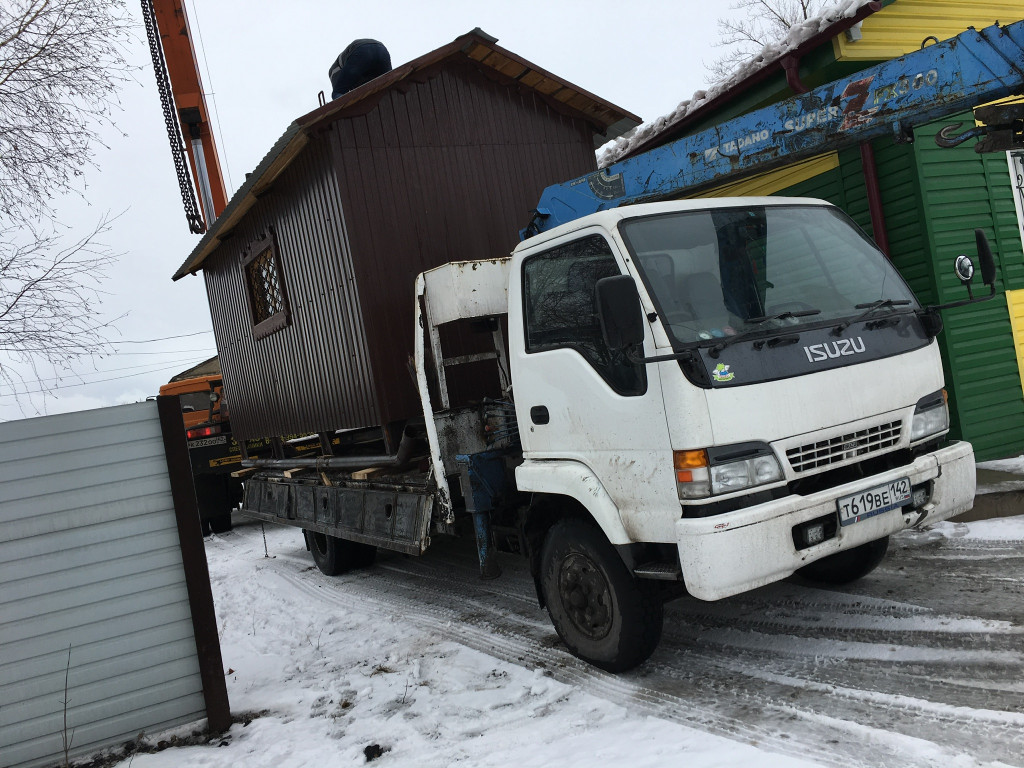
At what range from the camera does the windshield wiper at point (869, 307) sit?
12.4 feet

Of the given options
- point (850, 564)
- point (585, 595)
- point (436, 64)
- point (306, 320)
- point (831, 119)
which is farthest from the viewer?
point (306, 320)

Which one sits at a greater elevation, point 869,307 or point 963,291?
point 963,291

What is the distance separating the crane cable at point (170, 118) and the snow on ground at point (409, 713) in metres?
14.3

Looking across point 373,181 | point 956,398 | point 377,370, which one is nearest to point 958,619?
point 956,398

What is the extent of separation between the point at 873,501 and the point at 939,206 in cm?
526

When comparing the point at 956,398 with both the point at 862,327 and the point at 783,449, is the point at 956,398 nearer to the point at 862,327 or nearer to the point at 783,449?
the point at 862,327

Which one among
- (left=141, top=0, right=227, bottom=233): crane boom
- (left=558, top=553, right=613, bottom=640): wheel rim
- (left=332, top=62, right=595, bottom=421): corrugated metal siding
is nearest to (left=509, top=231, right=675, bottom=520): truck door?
(left=558, top=553, right=613, bottom=640): wheel rim

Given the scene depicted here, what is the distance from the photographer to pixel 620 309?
337 centimetres

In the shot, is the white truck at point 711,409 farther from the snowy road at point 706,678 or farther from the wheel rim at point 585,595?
the snowy road at point 706,678

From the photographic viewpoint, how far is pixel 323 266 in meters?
7.59

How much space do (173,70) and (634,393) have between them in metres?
16.7

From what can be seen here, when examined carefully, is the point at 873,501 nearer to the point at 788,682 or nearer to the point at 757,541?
the point at 757,541

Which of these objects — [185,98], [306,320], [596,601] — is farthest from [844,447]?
[185,98]

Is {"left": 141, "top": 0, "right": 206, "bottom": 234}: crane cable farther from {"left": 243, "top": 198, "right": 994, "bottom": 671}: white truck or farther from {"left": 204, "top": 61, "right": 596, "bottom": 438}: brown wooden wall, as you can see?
{"left": 243, "top": 198, "right": 994, "bottom": 671}: white truck
